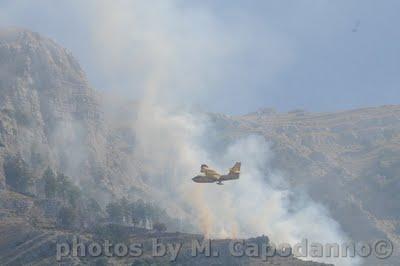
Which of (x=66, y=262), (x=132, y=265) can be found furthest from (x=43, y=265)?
(x=132, y=265)

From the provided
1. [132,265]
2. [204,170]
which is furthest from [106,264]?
[204,170]

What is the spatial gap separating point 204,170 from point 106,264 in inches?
1278

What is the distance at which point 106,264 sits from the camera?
19925 centimetres

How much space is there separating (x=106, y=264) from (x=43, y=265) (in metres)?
15.1

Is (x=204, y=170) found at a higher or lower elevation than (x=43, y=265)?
higher

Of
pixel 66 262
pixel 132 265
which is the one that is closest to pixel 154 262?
pixel 132 265

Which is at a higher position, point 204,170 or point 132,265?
point 204,170

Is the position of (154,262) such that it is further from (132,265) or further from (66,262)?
(66,262)

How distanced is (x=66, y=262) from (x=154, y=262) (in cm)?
2106

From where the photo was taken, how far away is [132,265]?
199 m

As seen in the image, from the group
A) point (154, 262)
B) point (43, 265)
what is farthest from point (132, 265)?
point (43, 265)

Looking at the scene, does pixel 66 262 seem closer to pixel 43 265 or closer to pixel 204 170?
pixel 43 265

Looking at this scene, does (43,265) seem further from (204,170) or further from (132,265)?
(204,170)

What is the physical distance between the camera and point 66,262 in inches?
7854
